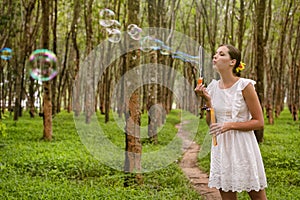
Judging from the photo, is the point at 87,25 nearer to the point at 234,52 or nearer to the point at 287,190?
the point at 287,190

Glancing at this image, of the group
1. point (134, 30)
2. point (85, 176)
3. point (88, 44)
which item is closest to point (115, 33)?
point (134, 30)

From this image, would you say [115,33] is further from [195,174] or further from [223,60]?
[223,60]

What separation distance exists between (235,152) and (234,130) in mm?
195

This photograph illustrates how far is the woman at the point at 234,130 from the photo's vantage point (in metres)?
3.72

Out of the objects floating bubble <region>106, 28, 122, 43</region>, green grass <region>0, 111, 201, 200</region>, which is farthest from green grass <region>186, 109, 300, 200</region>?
floating bubble <region>106, 28, 122, 43</region>

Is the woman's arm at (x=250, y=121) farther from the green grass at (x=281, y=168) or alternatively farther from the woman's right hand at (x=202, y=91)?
the green grass at (x=281, y=168)

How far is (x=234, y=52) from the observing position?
385 cm

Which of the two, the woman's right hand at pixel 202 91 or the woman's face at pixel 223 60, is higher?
the woman's face at pixel 223 60

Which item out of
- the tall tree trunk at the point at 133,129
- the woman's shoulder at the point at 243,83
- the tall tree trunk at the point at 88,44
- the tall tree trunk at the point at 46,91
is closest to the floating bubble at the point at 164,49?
the tall tree trunk at the point at 88,44

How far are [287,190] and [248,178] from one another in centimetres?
359

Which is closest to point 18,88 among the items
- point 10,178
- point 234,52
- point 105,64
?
point 105,64

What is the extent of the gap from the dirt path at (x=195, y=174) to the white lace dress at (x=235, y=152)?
3095 millimetres

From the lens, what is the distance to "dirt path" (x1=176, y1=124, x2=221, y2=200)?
23.3 feet

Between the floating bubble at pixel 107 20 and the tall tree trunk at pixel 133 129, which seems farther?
the floating bubble at pixel 107 20
